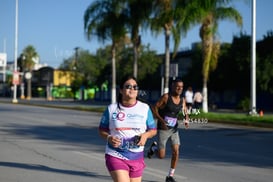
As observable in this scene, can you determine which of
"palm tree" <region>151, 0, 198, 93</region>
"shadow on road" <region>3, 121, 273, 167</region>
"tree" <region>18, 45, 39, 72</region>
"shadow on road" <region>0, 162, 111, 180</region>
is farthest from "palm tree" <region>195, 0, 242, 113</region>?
"tree" <region>18, 45, 39, 72</region>

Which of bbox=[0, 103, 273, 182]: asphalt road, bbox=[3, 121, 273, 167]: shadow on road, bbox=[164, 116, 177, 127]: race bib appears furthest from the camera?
bbox=[3, 121, 273, 167]: shadow on road

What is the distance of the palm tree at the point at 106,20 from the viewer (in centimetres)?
3269

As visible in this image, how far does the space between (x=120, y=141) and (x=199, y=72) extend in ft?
135

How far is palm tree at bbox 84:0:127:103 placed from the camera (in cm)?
3269

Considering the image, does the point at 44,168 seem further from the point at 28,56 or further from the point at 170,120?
the point at 28,56

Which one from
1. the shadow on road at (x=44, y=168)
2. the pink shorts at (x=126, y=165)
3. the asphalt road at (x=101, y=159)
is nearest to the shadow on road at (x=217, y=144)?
the asphalt road at (x=101, y=159)

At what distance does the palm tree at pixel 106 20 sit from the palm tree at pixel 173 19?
3613mm

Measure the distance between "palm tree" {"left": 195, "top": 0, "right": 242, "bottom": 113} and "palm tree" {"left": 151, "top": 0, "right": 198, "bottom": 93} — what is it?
61cm

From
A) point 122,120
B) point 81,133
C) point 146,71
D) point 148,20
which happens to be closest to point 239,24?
point 148,20

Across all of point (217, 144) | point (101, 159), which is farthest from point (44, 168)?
point (217, 144)

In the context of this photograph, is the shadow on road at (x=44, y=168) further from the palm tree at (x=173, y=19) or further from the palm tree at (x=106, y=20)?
the palm tree at (x=106, y=20)

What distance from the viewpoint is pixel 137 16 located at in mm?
31281

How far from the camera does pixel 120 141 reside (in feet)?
15.5

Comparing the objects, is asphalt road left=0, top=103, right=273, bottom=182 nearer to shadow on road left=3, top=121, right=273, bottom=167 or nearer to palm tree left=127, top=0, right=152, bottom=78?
shadow on road left=3, top=121, right=273, bottom=167
